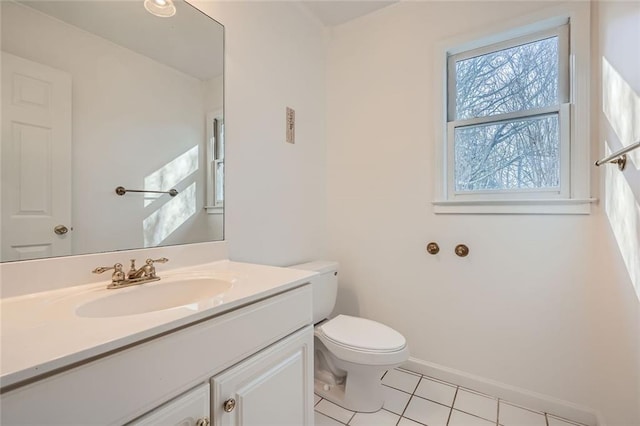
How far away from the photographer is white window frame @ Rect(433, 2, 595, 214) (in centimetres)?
135

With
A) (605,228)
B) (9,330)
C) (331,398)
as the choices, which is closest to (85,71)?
(9,330)

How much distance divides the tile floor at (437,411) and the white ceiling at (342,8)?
2365mm

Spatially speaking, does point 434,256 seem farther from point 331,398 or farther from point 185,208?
point 185,208

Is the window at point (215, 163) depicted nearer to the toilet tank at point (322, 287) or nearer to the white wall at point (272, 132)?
the white wall at point (272, 132)

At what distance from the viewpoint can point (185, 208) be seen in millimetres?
1238

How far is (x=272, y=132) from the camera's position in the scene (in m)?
1.63

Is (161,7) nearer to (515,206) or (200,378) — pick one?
(200,378)

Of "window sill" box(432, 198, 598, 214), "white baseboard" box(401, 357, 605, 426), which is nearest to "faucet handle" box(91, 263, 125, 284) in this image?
"window sill" box(432, 198, 598, 214)

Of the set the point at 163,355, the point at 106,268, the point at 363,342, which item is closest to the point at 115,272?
the point at 106,268

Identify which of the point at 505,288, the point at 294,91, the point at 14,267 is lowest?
the point at 505,288

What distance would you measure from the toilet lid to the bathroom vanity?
0.39 meters

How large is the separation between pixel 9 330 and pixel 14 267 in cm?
32

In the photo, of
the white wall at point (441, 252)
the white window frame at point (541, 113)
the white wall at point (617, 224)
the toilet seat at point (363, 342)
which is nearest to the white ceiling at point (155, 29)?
the white wall at point (441, 252)

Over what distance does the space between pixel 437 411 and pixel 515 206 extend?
1.13 meters
